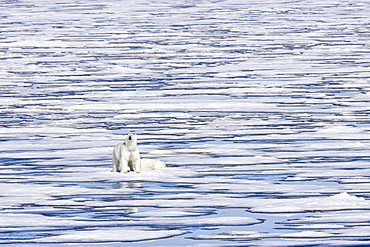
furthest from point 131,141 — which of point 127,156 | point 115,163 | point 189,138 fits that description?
point 189,138

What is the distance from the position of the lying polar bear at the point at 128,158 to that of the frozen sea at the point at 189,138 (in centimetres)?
8

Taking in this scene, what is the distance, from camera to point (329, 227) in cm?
523

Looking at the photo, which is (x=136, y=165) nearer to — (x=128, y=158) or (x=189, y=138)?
(x=128, y=158)

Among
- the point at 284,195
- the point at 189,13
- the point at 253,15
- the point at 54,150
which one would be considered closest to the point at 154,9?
the point at 189,13

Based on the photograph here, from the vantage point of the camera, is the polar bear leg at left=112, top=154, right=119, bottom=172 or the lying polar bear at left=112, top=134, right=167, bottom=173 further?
the polar bear leg at left=112, top=154, right=119, bottom=172

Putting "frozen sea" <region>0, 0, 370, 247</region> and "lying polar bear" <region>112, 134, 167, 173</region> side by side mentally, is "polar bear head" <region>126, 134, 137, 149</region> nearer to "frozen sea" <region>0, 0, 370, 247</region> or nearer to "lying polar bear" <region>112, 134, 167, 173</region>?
"lying polar bear" <region>112, 134, 167, 173</region>

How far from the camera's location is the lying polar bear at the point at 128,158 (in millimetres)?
6836

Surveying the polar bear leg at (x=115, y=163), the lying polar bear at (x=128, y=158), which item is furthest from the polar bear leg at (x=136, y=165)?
the polar bear leg at (x=115, y=163)

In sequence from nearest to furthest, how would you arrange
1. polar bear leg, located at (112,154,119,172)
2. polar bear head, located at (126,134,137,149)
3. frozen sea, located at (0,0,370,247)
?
frozen sea, located at (0,0,370,247) < polar bear head, located at (126,134,137,149) < polar bear leg, located at (112,154,119,172)

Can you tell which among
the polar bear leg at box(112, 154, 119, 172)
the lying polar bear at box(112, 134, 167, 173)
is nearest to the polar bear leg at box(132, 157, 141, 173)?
the lying polar bear at box(112, 134, 167, 173)

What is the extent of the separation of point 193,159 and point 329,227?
230cm

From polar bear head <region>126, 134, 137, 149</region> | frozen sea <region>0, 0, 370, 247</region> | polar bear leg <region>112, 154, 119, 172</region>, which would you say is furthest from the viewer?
polar bear leg <region>112, 154, 119, 172</region>

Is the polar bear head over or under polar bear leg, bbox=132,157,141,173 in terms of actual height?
over

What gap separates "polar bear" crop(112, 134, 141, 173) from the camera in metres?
6.84
